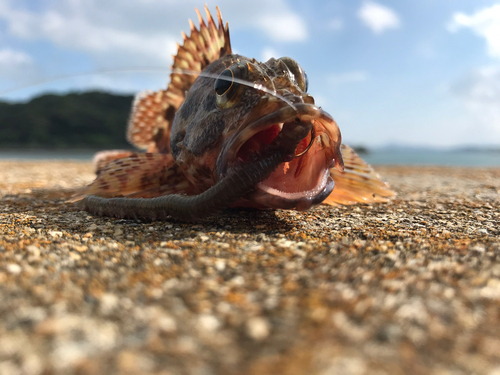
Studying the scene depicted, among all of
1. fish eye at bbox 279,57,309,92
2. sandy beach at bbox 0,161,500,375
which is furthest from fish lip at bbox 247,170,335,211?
fish eye at bbox 279,57,309,92

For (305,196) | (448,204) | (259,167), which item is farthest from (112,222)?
(448,204)

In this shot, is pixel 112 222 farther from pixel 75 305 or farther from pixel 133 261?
pixel 75 305

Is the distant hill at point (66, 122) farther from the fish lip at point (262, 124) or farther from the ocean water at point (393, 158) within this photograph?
the fish lip at point (262, 124)

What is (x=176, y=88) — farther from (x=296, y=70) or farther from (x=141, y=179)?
(x=296, y=70)

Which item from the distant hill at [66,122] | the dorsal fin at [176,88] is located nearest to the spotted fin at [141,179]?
the dorsal fin at [176,88]

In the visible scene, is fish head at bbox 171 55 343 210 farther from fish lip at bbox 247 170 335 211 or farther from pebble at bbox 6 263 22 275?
pebble at bbox 6 263 22 275
